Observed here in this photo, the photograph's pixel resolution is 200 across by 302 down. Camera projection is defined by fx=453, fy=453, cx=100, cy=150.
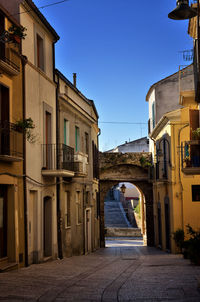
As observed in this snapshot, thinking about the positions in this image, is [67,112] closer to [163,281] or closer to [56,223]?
[56,223]

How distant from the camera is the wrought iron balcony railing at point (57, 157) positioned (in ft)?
54.1

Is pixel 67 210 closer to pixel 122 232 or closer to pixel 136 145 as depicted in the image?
pixel 122 232

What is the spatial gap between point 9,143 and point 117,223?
3689 cm

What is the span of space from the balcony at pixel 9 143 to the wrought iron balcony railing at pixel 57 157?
3.00 metres

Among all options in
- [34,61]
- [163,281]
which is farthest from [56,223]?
[163,281]

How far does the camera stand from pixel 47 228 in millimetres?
16844

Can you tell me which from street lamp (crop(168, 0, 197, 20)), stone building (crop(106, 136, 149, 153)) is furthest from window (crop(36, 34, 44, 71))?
stone building (crop(106, 136, 149, 153))

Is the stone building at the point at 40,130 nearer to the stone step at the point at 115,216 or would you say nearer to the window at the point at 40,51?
the window at the point at 40,51

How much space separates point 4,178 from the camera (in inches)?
488

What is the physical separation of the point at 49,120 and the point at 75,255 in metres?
6.76

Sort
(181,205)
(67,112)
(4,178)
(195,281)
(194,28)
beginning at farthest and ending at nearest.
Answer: (181,205), (67,112), (194,28), (4,178), (195,281)

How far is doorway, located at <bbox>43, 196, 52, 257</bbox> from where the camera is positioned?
54.6 feet

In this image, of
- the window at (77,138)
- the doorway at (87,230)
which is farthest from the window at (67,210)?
the doorway at (87,230)

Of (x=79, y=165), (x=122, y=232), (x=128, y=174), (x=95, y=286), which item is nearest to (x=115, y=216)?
(x=122, y=232)
